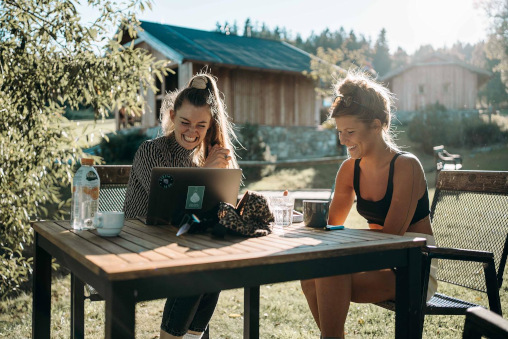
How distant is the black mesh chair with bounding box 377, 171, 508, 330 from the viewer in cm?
256

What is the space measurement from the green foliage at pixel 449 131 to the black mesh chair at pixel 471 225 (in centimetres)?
1685

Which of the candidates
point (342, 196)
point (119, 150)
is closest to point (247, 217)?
point (342, 196)

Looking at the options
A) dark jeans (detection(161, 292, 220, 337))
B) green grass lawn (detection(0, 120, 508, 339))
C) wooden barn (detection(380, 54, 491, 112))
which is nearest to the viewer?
dark jeans (detection(161, 292, 220, 337))

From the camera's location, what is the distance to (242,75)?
16672mm

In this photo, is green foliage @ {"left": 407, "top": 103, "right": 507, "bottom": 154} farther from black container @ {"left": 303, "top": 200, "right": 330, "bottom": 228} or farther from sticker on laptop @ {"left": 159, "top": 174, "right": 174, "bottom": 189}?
sticker on laptop @ {"left": 159, "top": 174, "right": 174, "bottom": 189}

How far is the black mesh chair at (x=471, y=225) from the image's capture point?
2.56m

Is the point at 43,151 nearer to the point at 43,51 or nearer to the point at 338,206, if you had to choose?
the point at 43,51

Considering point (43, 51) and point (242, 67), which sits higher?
point (242, 67)

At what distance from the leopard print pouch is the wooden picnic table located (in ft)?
0.15

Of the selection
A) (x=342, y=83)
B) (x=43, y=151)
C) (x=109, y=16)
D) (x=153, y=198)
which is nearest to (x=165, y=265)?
(x=153, y=198)

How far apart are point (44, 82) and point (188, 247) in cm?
246

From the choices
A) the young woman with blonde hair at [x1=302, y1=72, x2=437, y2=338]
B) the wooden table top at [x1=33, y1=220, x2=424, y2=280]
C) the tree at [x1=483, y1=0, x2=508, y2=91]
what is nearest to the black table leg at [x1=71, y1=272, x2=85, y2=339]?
the wooden table top at [x1=33, y1=220, x2=424, y2=280]

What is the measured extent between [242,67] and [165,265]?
1487 cm

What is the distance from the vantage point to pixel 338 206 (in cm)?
291
